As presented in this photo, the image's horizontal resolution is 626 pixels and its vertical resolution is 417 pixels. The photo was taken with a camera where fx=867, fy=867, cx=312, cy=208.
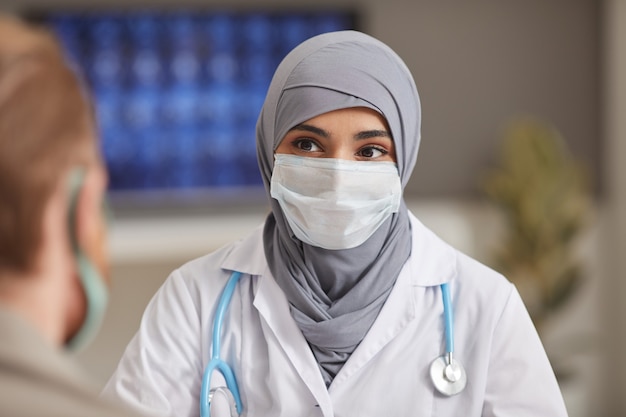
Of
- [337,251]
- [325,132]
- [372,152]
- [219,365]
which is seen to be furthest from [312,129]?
[219,365]

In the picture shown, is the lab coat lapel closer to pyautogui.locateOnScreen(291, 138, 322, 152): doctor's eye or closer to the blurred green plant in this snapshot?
pyautogui.locateOnScreen(291, 138, 322, 152): doctor's eye

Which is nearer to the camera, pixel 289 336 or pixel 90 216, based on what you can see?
pixel 90 216

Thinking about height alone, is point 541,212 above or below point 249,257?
below

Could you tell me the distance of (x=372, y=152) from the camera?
63.4 inches

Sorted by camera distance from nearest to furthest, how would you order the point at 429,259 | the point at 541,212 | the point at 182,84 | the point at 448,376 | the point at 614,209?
the point at 448,376 → the point at 429,259 → the point at 541,212 → the point at 182,84 → the point at 614,209

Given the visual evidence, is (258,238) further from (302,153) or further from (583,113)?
(583,113)

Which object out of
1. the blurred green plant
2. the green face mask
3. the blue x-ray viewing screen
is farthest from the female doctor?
the blue x-ray viewing screen

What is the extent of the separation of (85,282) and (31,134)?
0.17 meters

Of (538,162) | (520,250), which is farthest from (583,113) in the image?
(520,250)

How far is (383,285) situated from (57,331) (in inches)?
33.5

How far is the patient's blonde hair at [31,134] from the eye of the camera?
2.78 ft

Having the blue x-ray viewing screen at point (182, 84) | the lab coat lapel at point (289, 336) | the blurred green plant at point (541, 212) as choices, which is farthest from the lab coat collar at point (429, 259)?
the blue x-ray viewing screen at point (182, 84)

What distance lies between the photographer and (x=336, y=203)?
1.61 meters

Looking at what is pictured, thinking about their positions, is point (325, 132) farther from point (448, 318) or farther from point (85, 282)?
point (85, 282)
